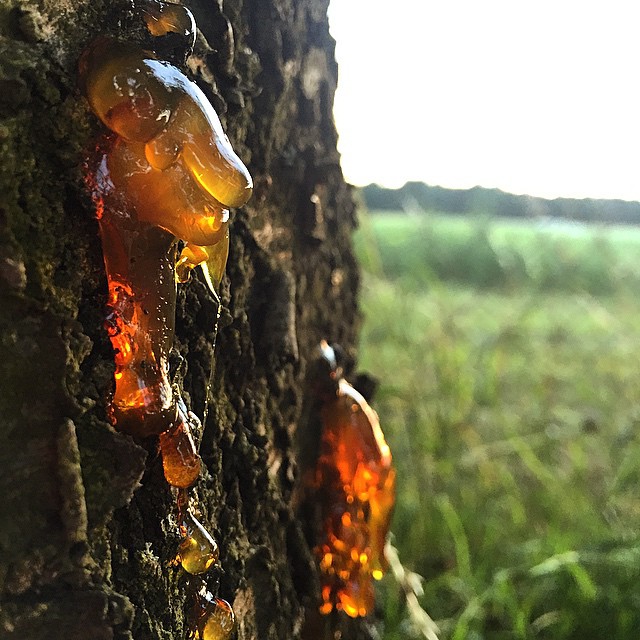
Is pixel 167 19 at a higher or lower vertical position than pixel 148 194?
higher

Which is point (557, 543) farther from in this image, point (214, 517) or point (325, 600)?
point (214, 517)

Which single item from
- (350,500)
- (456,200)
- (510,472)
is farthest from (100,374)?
(456,200)

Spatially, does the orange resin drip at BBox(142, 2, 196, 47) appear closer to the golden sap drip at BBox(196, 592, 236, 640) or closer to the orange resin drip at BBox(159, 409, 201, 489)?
the orange resin drip at BBox(159, 409, 201, 489)

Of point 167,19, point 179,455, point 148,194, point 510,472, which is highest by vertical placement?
point 167,19

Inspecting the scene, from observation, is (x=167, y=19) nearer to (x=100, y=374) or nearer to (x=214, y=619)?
(x=100, y=374)

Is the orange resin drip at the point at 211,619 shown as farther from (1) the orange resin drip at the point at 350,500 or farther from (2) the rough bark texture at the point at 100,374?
(1) the orange resin drip at the point at 350,500

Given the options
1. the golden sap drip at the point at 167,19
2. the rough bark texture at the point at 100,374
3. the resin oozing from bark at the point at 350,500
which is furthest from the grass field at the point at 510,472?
the golden sap drip at the point at 167,19

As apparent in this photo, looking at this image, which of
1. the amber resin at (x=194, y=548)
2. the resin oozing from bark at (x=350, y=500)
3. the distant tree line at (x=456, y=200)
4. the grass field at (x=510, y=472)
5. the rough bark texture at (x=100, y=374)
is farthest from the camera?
the distant tree line at (x=456, y=200)

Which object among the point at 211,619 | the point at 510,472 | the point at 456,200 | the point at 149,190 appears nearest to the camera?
the point at 149,190
